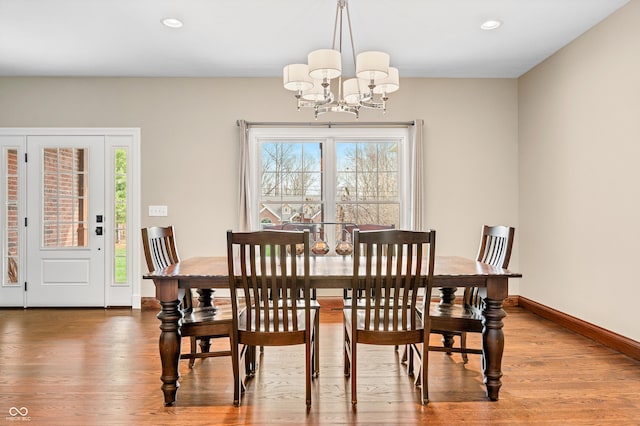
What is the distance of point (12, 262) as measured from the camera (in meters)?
5.06

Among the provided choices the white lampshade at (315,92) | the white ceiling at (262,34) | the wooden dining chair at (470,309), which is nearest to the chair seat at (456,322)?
the wooden dining chair at (470,309)

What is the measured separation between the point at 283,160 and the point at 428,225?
6.19 feet

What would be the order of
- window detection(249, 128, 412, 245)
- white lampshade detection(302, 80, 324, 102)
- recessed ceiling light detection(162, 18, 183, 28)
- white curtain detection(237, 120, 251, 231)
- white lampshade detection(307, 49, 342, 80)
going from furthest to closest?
window detection(249, 128, 412, 245), white curtain detection(237, 120, 251, 231), recessed ceiling light detection(162, 18, 183, 28), white lampshade detection(302, 80, 324, 102), white lampshade detection(307, 49, 342, 80)

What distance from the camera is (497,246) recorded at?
3.08m

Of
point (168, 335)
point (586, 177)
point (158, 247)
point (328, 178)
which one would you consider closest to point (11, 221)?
point (158, 247)

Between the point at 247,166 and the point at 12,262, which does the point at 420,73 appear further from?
the point at 12,262

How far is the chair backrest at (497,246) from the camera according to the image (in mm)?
2908

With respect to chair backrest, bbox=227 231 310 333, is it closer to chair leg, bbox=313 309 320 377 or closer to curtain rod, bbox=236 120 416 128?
chair leg, bbox=313 309 320 377

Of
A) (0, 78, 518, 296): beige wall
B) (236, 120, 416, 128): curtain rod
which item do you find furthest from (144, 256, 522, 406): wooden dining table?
(236, 120, 416, 128): curtain rod

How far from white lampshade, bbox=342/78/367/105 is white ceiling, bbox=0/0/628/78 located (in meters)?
0.67

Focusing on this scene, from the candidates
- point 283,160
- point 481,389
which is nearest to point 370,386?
point 481,389

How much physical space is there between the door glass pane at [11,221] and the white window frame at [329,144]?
2727mm

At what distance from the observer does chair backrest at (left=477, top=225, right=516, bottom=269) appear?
9.54ft

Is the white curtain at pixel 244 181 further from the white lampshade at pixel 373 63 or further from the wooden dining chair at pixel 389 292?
the wooden dining chair at pixel 389 292
